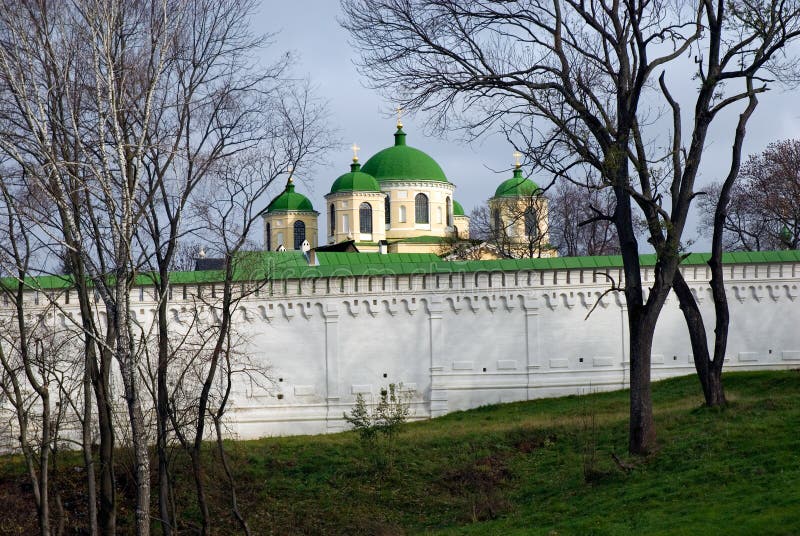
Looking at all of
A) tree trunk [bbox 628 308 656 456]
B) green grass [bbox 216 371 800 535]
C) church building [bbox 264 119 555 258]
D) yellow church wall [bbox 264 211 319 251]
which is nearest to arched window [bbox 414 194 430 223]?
church building [bbox 264 119 555 258]

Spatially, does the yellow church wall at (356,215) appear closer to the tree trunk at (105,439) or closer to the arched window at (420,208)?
the arched window at (420,208)

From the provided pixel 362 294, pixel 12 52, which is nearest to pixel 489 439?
pixel 362 294

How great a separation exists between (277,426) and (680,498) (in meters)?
11.0

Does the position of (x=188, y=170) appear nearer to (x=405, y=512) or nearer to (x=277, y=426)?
(x=405, y=512)

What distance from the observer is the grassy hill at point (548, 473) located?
1195 centimetres

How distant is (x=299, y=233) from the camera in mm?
54656

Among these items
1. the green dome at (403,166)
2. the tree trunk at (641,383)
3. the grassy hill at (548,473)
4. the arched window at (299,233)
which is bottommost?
the grassy hill at (548,473)

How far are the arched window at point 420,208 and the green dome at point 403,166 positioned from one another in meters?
0.91

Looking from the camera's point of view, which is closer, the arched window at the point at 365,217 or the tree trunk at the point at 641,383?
the tree trunk at the point at 641,383

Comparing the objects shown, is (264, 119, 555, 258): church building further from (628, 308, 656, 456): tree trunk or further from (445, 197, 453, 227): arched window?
(628, 308, 656, 456): tree trunk

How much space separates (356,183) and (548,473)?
33237mm

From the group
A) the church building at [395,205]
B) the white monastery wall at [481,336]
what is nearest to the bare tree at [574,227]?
the church building at [395,205]

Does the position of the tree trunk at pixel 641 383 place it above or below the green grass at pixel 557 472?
above

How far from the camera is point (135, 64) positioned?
42.6 feet
